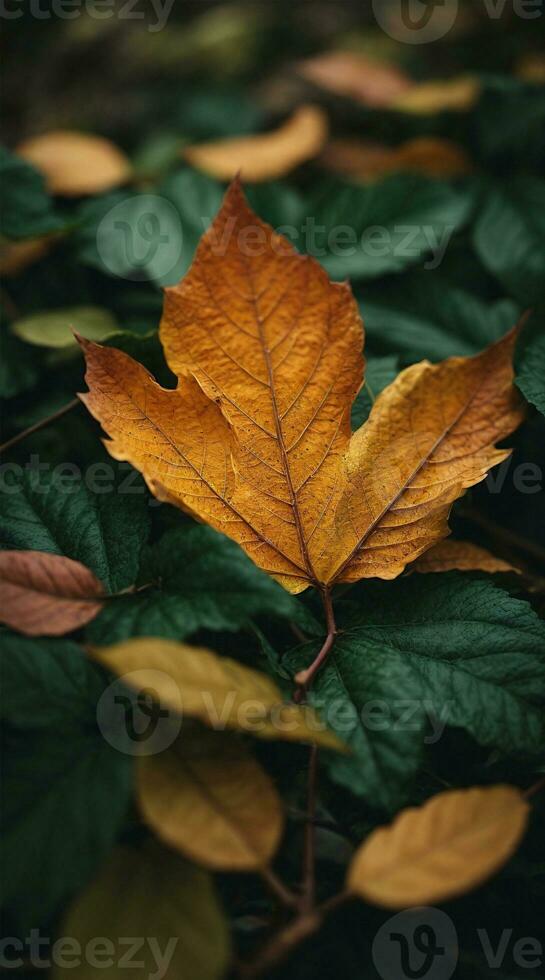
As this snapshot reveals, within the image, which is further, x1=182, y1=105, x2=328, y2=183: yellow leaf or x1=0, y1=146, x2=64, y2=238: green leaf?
x1=182, y1=105, x2=328, y2=183: yellow leaf

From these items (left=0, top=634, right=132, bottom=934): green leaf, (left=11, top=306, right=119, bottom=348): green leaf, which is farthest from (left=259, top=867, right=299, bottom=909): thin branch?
(left=11, top=306, right=119, bottom=348): green leaf

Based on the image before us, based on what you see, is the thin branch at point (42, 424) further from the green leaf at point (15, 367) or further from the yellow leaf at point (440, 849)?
the yellow leaf at point (440, 849)

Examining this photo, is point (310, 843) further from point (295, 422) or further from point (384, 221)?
point (384, 221)

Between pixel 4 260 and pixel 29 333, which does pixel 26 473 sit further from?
pixel 4 260

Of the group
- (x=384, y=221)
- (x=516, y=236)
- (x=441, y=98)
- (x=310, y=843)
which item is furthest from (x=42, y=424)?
(x=441, y=98)

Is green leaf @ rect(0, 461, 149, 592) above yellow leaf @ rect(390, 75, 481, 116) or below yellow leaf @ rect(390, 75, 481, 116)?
below

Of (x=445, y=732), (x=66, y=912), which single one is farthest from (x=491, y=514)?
(x=66, y=912)

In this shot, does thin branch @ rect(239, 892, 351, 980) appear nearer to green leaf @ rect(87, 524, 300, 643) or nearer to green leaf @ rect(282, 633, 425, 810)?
green leaf @ rect(282, 633, 425, 810)
